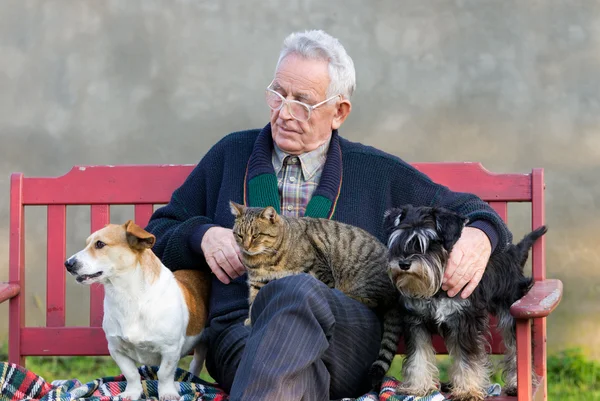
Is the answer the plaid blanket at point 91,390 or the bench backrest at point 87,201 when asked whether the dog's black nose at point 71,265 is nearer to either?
the plaid blanket at point 91,390

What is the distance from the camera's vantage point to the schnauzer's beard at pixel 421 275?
10.2ft

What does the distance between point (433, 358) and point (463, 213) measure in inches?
23.7

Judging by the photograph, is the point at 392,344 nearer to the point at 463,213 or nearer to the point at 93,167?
the point at 463,213

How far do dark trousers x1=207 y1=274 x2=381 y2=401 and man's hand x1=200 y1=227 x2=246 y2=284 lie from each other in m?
0.27

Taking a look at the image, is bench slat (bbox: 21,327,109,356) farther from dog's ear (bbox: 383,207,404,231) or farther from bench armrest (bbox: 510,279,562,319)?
bench armrest (bbox: 510,279,562,319)

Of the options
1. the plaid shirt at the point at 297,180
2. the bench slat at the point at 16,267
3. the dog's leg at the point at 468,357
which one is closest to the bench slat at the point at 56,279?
the bench slat at the point at 16,267

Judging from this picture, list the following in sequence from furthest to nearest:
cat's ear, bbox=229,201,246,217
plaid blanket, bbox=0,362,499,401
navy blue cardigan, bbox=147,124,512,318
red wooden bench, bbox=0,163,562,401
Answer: red wooden bench, bbox=0,163,562,401, navy blue cardigan, bbox=147,124,512,318, cat's ear, bbox=229,201,246,217, plaid blanket, bbox=0,362,499,401

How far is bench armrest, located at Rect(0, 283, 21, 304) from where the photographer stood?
3691 millimetres

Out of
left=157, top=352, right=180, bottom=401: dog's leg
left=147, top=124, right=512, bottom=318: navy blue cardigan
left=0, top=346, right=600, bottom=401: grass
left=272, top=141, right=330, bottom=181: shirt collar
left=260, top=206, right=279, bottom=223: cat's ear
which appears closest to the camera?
left=157, top=352, right=180, bottom=401: dog's leg

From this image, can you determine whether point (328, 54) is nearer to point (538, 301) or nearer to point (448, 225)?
point (448, 225)

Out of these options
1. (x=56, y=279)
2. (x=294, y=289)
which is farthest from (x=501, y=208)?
(x=56, y=279)

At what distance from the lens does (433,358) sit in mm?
3359

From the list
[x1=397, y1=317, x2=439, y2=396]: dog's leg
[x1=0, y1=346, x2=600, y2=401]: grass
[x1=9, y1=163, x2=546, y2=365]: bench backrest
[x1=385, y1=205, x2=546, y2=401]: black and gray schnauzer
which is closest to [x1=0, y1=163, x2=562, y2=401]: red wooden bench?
[x1=9, y1=163, x2=546, y2=365]: bench backrest

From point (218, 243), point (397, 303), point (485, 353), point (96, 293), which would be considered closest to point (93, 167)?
point (96, 293)
